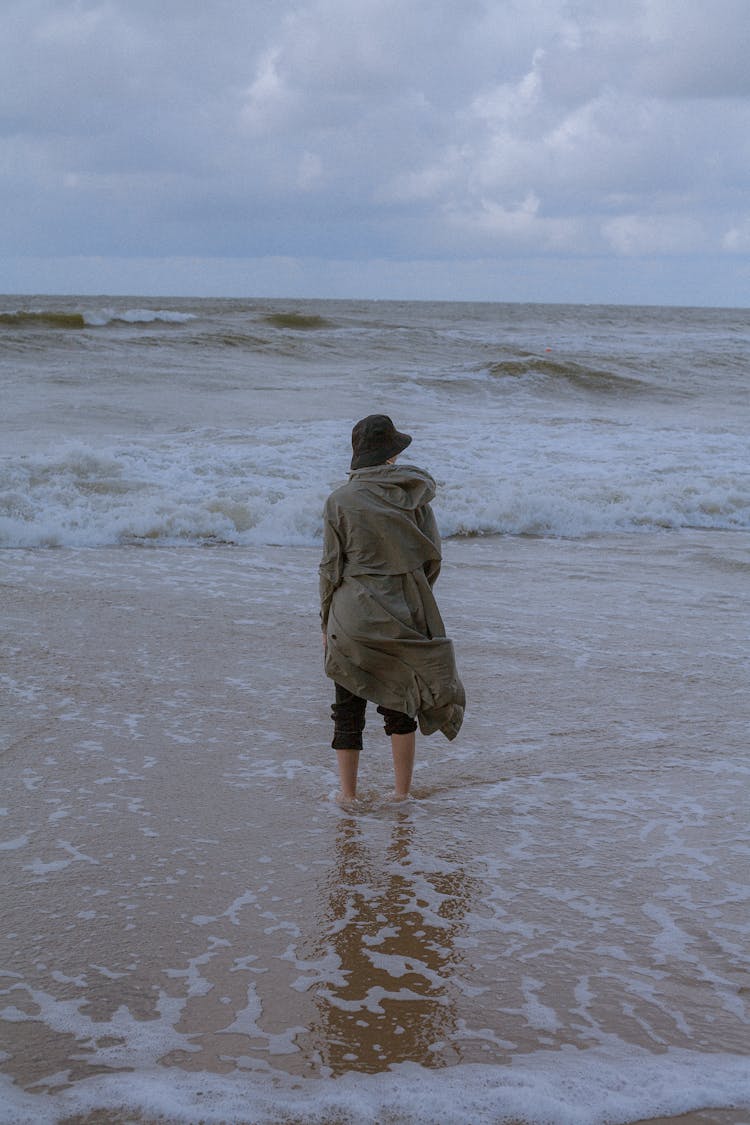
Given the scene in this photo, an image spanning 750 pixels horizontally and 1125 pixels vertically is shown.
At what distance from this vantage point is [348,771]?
428 cm

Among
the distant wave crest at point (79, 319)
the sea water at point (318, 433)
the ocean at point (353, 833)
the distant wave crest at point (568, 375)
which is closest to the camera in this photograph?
the ocean at point (353, 833)

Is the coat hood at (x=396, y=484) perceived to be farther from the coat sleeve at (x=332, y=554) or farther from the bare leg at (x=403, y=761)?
the bare leg at (x=403, y=761)

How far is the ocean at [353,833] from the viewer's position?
2.62 meters

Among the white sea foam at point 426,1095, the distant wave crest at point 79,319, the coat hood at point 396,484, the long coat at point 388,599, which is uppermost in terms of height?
the distant wave crest at point 79,319

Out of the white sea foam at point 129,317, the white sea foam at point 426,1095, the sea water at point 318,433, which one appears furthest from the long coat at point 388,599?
the white sea foam at point 129,317

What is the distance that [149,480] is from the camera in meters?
11.3

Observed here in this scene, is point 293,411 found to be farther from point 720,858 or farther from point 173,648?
point 720,858

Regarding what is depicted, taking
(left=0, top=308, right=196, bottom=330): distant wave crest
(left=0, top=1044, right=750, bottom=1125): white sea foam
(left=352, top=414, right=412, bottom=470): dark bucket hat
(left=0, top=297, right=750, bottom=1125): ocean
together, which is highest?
(left=0, top=308, right=196, bottom=330): distant wave crest

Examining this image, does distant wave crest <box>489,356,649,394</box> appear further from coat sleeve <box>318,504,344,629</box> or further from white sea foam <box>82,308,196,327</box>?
coat sleeve <box>318,504,344,629</box>

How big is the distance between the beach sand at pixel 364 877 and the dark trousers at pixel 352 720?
277mm

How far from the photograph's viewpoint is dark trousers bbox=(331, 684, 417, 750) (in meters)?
4.21

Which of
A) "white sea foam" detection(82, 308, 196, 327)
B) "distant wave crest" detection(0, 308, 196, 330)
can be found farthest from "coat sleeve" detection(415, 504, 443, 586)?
"white sea foam" detection(82, 308, 196, 327)

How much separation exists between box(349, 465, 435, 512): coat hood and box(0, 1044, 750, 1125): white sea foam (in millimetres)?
2046

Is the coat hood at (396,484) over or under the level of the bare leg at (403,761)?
over
